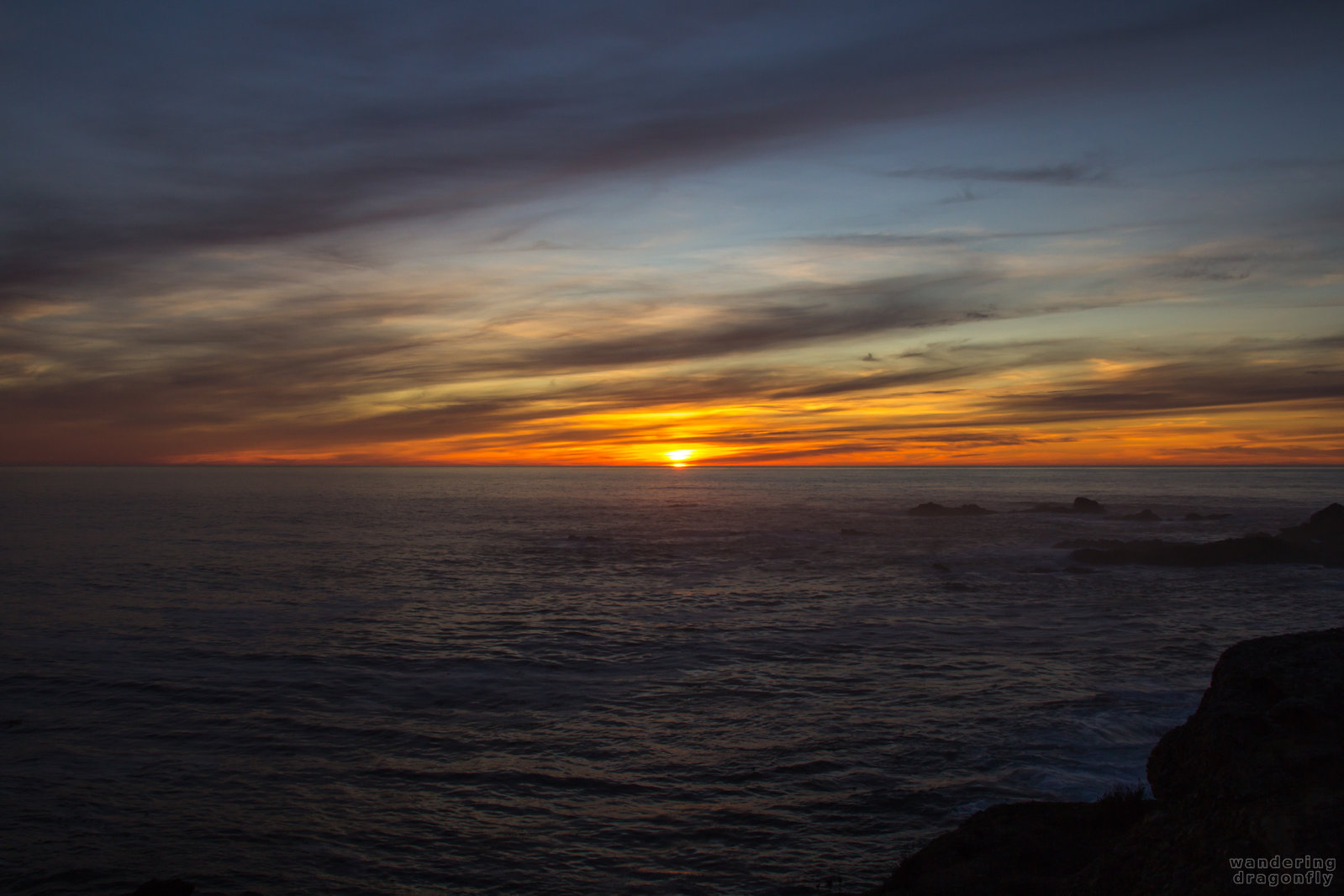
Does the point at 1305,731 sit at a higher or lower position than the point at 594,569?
higher

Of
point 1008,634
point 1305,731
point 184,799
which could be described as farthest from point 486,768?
point 1008,634

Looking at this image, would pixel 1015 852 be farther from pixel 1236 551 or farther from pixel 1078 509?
pixel 1078 509

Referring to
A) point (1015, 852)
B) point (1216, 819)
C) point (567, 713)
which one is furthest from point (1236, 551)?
point (1216, 819)

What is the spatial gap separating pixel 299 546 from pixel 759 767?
5154 cm

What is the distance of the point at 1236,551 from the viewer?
1750 inches

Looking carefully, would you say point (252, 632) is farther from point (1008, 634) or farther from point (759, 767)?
point (1008, 634)

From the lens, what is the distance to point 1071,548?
53438 millimetres

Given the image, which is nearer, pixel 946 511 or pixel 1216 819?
pixel 1216 819

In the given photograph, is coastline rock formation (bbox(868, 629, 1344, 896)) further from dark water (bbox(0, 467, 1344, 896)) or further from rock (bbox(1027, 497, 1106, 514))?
rock (bbox(1027, 497, 1106, 514))

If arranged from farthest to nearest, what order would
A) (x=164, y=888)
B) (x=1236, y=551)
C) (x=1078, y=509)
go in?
(x=1078, y=509)
(x=1236, y=551)
(x=164, y=888)

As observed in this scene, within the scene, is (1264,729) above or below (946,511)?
above

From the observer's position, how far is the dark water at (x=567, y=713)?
11234 mm

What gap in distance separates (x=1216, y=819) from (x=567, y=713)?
1328 centimetres

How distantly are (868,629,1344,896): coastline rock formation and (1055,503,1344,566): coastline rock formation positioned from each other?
41914 mm
